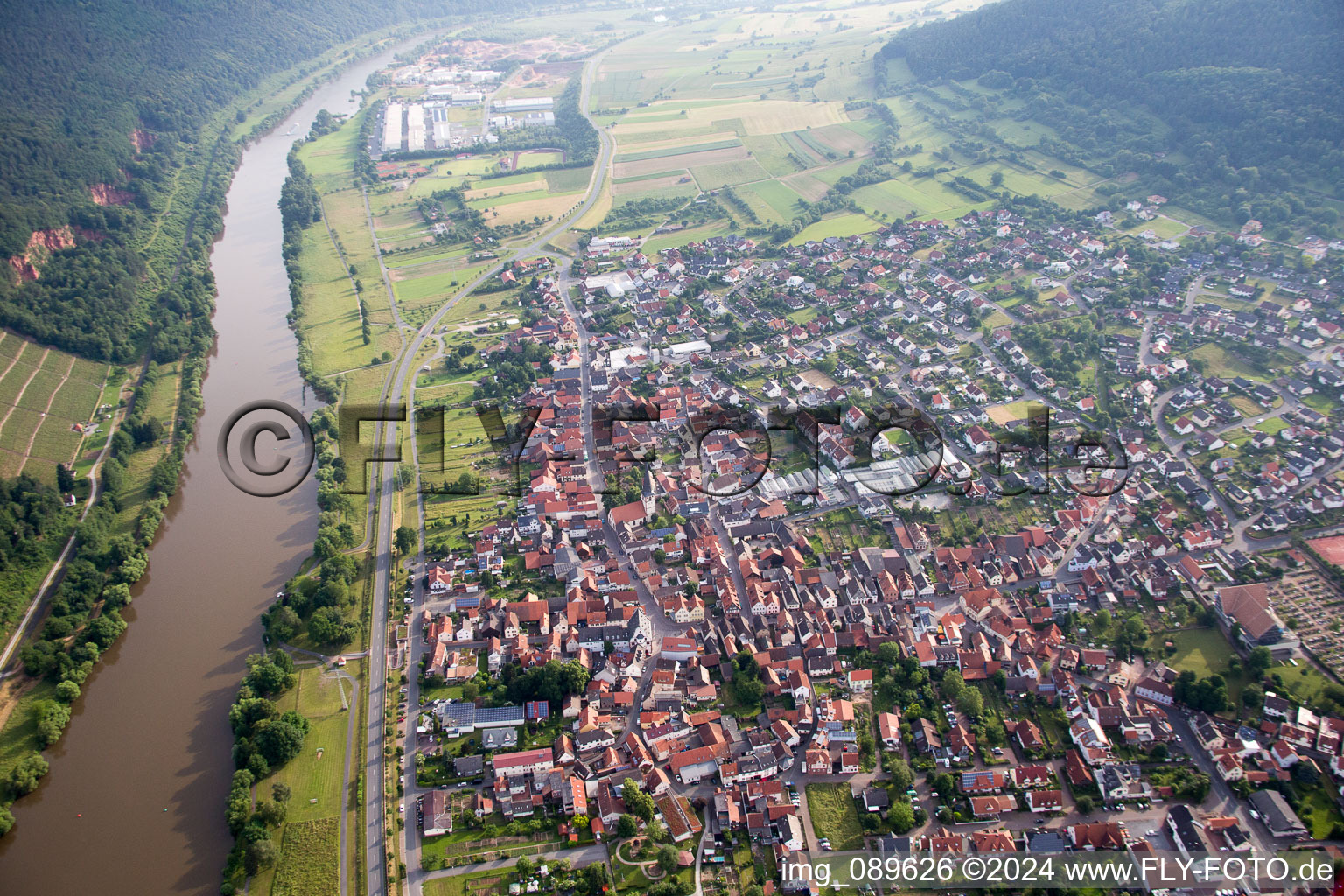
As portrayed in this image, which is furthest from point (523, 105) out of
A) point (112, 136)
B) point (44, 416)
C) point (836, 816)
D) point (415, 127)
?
point (836, 816)

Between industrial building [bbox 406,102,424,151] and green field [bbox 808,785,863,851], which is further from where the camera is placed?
industrial building [bbox 406,102,424,151]

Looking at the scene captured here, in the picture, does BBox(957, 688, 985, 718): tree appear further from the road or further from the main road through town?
the main road through town

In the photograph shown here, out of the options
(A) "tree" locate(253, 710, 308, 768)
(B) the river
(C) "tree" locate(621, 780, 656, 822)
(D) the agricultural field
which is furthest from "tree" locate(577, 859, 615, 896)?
(D) the agricultural field

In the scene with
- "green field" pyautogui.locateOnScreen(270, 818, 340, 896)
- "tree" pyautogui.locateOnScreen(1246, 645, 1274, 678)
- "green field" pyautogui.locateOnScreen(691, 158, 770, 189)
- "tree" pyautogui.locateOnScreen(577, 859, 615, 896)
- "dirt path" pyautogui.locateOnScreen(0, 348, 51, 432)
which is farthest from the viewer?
"green field" pyautogui.locateOnScreen(691, 158, 770, 189)

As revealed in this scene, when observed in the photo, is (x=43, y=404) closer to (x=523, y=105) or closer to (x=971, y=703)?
(x=971, y=703)

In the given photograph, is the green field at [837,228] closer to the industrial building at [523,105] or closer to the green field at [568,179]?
the green field at [568,179]

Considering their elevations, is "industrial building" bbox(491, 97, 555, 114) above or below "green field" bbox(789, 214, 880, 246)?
above

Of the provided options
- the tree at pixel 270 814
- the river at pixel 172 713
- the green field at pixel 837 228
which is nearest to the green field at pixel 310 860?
the tree at pixel 270 814
